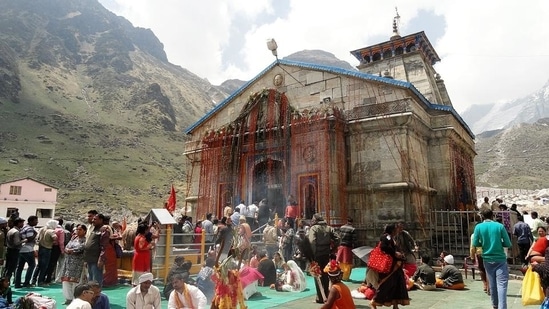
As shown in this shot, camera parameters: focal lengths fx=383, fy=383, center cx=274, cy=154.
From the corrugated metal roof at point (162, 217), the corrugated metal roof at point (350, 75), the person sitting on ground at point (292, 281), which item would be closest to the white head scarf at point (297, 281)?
the person sitting on ground at point (292, 281)

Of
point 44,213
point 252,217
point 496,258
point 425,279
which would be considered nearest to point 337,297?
point 496,258

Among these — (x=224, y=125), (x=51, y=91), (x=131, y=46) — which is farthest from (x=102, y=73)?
(x=224, y=125)

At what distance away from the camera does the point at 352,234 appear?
10.7 m

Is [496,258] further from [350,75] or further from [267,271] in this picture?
[350,75]

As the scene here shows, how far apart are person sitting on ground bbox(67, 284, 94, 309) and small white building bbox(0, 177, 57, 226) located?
130 feet

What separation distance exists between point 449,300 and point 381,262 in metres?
2.70

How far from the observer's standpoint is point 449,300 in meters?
8.23

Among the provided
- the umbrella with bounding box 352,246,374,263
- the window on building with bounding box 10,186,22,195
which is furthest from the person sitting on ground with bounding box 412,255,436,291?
the window on building with bounding box 10,186,22,195

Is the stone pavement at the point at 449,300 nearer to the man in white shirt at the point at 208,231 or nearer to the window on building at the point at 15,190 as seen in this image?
the man in white shirt at the point at 208,231

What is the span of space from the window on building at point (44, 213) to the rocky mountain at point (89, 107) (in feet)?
21.2

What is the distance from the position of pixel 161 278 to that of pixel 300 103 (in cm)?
967

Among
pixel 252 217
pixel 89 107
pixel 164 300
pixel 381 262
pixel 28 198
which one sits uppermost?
pixel 89 107

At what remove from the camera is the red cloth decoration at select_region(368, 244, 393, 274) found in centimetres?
666

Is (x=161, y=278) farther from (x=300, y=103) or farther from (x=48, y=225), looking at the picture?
(x=300, y=103)
